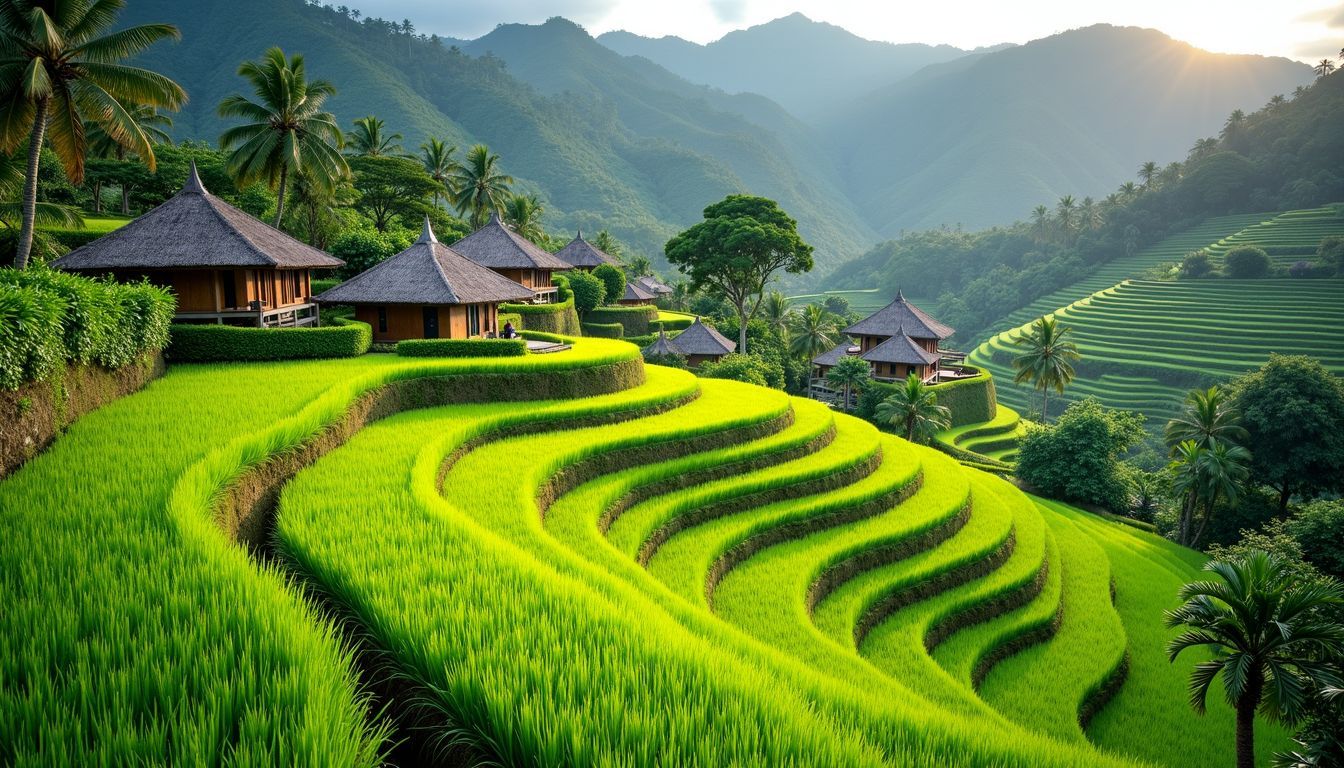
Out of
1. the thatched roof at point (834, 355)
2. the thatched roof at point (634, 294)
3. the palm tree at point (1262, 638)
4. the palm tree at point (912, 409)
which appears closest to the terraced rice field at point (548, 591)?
the palm tree at point (1262, 638)

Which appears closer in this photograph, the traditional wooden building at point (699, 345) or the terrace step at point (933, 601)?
the terrace step at point (933, 601)

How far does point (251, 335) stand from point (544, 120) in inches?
5283

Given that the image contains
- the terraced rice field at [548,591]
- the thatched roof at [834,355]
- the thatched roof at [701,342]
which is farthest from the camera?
the thatched roof at [834,355]

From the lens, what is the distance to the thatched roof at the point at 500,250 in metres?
39.4

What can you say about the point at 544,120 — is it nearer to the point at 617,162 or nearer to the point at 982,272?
the point at 617,162

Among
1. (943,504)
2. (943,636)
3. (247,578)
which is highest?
(247,578)

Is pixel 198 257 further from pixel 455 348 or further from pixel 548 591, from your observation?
pixel 548 591

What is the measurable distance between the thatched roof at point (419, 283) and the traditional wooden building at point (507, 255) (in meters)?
12.2

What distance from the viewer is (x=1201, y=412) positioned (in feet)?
102

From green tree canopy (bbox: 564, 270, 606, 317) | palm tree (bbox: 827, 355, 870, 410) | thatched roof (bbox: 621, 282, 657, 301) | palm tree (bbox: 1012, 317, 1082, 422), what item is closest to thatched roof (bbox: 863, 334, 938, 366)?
palm tree (bbox: 827, 355, 870, 410)

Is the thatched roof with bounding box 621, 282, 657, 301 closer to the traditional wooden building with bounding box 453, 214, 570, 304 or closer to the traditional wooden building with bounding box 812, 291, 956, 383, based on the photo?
the traditional wooden building with bounding box 812, 291, 956, 383

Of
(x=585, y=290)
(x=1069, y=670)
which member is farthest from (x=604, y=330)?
(x=1069, y=670)

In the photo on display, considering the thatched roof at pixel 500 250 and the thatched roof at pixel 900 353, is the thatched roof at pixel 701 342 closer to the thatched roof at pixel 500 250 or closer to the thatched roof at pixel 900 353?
the thatched roof at pixel 900 353

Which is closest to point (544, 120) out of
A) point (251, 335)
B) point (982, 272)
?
point (982, 272)
